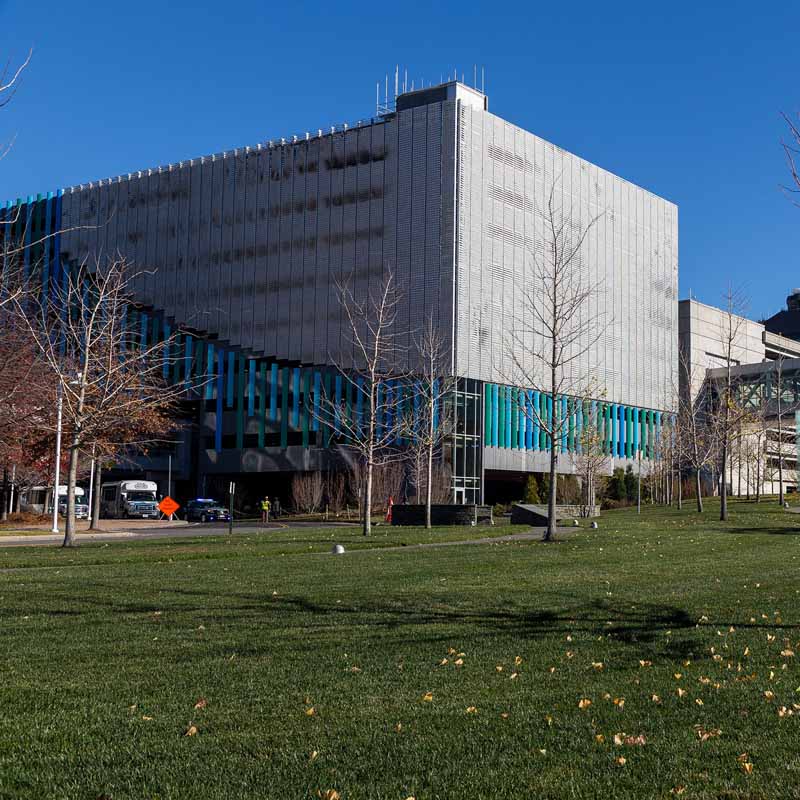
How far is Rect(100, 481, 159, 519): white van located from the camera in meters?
71.7

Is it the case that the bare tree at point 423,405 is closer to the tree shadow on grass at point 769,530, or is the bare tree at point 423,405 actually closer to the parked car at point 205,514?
the parked car at point 205,514

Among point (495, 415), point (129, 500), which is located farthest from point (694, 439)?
point (129, 500)

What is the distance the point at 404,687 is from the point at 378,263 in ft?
223

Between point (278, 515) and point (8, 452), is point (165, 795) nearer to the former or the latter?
point (8, 452)

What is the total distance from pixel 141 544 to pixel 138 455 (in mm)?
59151

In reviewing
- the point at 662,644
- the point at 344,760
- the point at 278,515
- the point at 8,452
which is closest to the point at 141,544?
the point at 8,452

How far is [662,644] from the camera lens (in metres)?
10.1

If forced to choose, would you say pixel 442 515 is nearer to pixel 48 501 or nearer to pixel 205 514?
pixel 205 514

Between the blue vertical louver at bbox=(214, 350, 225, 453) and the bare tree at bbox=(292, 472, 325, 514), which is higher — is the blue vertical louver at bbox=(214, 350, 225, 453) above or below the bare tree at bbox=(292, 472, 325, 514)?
above

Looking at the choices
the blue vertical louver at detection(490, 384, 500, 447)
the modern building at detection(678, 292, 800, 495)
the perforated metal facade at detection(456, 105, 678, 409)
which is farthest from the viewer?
the modern building at detection(678, 292, 800, 495)

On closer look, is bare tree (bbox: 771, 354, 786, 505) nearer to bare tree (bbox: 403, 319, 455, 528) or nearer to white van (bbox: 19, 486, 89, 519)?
bare tree (bbox: 403, 319, 455, 528)

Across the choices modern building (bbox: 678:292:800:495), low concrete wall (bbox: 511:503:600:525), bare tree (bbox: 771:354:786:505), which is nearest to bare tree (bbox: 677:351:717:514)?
bare tree (bbox: 771:354:786:505)

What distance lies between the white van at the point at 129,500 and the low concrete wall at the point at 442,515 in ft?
104

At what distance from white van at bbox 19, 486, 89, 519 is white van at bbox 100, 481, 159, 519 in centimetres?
171
